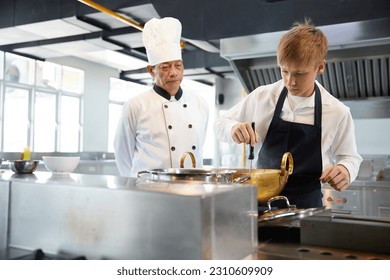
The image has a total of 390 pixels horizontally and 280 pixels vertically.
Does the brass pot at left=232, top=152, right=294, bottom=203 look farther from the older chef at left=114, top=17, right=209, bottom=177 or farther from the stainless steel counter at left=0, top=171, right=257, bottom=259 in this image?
the older chef at left=114, top=17, right=209, bottom=177

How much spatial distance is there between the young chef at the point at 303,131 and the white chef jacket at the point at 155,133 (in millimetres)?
373

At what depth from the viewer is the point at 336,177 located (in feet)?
4.66

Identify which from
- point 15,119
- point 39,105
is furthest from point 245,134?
point 39,105

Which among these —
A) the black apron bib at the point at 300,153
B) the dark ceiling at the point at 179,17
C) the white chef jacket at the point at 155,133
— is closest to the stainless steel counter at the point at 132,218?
the black apron bib at the point at 300,153

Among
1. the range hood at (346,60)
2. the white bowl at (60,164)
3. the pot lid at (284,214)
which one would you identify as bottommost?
the pot lid at (284,214)

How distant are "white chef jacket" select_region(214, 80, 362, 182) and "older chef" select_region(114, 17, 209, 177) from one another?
A: 1.24 ft

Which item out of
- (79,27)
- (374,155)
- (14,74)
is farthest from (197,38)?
(14,74)

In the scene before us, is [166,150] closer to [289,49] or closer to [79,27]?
[289,49]

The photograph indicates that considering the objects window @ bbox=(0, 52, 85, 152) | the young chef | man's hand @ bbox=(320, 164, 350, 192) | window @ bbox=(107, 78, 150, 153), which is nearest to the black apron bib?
the young chef

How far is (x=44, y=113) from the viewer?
6.46m

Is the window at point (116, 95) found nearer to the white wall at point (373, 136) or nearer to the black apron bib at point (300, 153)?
the white wall at point (373, 136)

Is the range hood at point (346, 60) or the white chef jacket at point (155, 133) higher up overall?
the range hood at point (346, 60)

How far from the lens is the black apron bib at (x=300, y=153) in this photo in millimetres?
1594

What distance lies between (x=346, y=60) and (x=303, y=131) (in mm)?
2032
